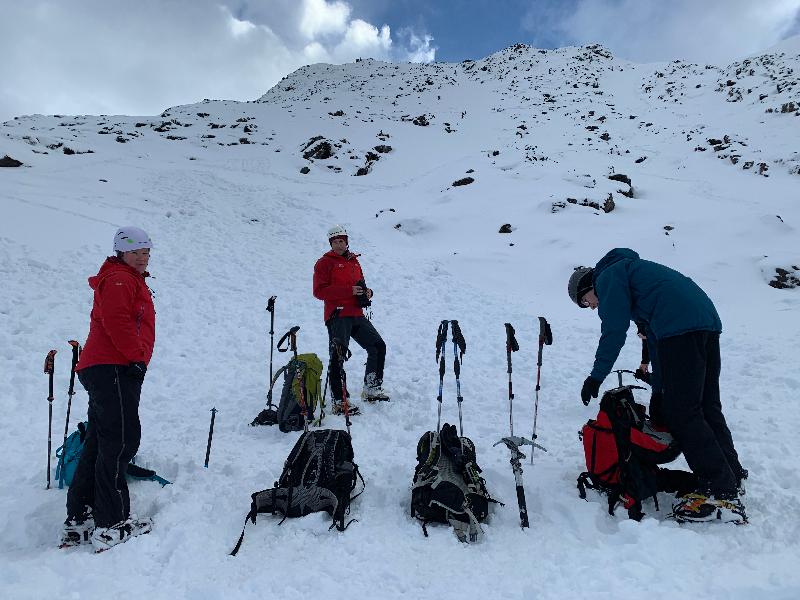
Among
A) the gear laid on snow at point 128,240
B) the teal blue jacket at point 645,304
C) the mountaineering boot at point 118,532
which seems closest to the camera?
the mountaineering boot at point 118,532

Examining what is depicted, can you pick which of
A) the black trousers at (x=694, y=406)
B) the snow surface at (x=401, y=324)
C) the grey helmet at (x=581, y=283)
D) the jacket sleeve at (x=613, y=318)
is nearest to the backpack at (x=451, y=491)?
the snow surface at (x=401, y=324)

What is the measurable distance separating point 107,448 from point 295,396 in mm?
2535

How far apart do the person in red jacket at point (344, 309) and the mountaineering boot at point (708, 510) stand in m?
4.11

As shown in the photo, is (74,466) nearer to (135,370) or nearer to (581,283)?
(135,370)

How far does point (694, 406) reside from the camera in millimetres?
3812

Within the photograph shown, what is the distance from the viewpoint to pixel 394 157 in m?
31.5

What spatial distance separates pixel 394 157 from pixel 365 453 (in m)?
28.5

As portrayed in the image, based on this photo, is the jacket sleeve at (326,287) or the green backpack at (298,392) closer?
the green backpack at (298,392)

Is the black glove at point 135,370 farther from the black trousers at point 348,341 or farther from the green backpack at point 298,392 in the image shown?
the black trousers at point 348,341

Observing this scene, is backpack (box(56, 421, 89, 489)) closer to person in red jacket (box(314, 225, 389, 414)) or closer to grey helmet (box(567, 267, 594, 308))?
person in red jacket (box(314, 225, 389, 414))

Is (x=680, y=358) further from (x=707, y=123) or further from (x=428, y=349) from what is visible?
(x=707, y=123)

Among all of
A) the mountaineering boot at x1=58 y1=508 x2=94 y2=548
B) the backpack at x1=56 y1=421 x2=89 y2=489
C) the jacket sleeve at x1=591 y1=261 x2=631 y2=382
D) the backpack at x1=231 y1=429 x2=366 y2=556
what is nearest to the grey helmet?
the jacket sleeve at x1=591 y1=261 x2=631 y2=382

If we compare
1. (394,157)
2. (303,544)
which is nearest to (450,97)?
(394,157)

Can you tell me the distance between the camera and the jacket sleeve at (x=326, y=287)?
22.6ft
